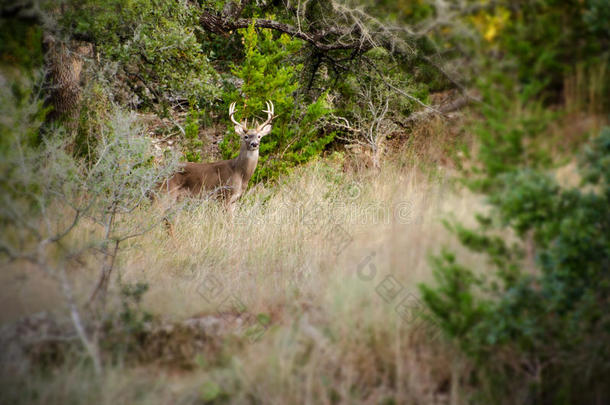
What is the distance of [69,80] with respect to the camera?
7.75 meters

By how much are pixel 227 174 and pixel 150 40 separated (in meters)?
2.58

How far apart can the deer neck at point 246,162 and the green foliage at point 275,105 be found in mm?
571

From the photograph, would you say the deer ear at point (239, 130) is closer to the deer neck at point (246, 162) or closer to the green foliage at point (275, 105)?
the deer neck at point (246, 162)

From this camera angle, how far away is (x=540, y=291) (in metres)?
3.39

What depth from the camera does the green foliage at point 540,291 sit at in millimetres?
3299

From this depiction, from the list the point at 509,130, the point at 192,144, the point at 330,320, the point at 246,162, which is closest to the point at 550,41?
the point at 509,130

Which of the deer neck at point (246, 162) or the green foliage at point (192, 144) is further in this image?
the green foliage at point (192, 144)

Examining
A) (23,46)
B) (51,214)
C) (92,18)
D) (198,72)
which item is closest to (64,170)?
(51,214)

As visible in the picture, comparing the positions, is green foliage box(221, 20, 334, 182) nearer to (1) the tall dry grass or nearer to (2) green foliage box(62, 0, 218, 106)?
(2) green foliage box(62, 0, 218, 106)

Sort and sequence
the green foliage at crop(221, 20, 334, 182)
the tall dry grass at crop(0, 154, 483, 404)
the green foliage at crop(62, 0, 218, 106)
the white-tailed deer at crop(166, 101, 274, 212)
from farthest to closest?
the green foliage at crop(221, 20, 334, 182) → the white-tailed deer at crop(166, 101, 274, 212) → the green foliage at crop(62, 0, 218, 106) → the tall dry grass at crop(0, 154, 483, 404)

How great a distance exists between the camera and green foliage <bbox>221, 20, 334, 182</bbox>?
937 cm

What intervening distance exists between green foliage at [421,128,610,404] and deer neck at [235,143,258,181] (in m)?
6.07

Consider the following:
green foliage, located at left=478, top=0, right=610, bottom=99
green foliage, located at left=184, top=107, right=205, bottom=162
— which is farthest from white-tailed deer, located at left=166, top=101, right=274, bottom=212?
green foliage, located at left=478, top=0, right=610, bottom=99

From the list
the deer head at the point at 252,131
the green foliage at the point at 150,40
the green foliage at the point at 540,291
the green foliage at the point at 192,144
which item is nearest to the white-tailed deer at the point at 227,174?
the deer head at the point at 252,131
